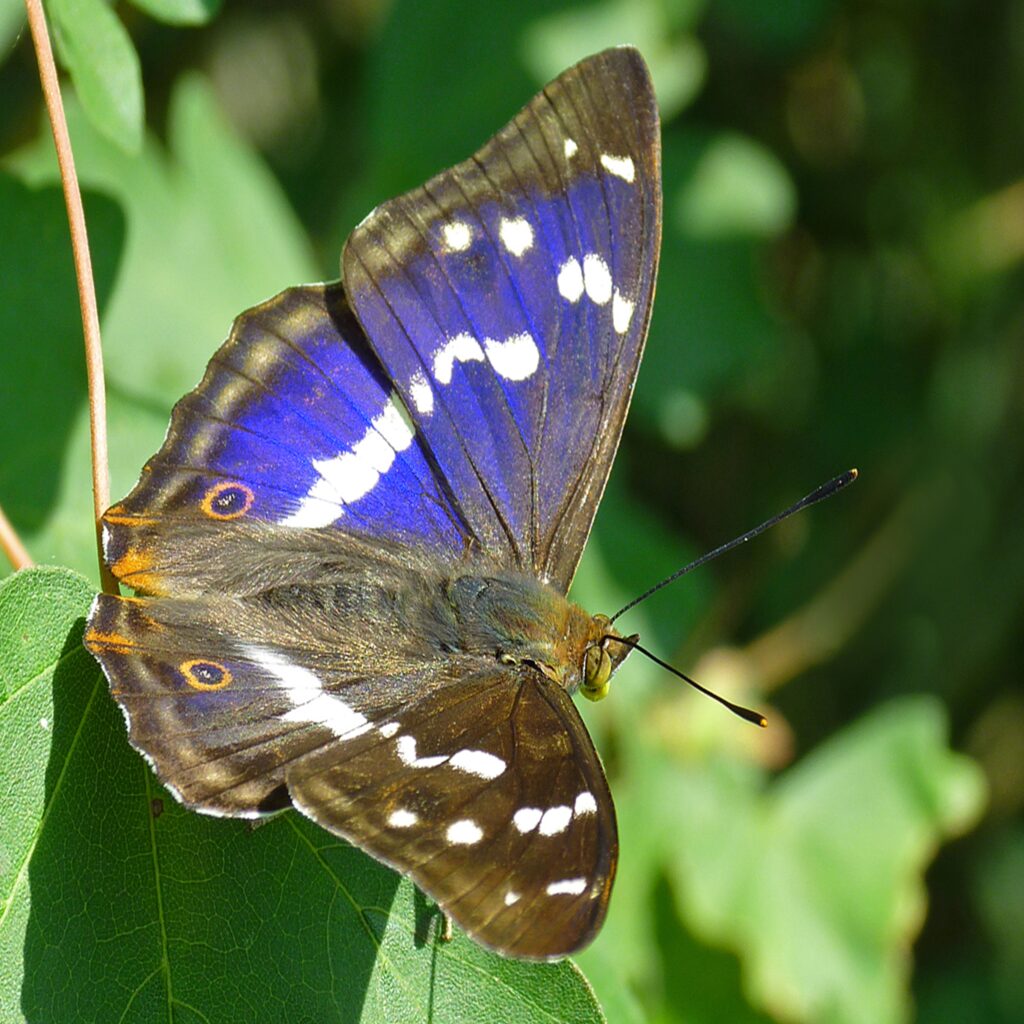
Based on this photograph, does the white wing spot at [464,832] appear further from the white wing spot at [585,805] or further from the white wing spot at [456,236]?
the white wing spot at [456,236]

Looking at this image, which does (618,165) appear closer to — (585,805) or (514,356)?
(514,356)

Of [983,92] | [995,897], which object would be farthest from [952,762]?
[983,92]

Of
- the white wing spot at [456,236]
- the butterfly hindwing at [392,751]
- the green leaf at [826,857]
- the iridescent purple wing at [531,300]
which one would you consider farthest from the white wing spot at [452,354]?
the green leaf at [826,857]

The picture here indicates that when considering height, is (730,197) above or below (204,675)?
below

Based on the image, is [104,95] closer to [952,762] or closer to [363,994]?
[363,994]

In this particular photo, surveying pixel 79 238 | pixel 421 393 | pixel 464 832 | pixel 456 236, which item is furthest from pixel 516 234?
pixel 464 832

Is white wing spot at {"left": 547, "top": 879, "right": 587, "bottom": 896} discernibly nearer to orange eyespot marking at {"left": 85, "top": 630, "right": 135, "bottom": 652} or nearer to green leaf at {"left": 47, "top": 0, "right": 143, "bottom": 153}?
orange eyespot marking at {"left": 85, "top": 630, "right": 135, "bottom": 652}

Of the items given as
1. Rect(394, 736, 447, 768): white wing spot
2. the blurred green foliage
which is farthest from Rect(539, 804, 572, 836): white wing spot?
the blurred green foliage
